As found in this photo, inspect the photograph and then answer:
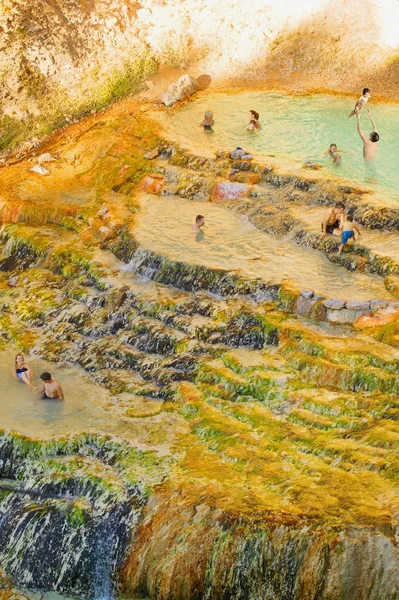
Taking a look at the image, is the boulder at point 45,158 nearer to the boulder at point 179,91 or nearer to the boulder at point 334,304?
the boulder at point 179,91

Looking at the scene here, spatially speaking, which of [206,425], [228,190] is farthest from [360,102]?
[206,425]

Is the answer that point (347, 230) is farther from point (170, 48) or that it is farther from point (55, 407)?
point (170, 48)

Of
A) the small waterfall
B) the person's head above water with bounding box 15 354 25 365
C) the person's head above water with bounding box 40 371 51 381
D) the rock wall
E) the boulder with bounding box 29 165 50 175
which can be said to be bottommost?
the small waterfall

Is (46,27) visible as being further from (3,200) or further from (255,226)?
(255,226)

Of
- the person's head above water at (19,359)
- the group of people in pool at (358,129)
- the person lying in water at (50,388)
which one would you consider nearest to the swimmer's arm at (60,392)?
the person lying in water at (50,388)

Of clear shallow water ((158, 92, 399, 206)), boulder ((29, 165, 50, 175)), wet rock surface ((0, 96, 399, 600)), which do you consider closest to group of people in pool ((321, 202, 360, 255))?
wet rock surface ((0, 96, 399, 600))

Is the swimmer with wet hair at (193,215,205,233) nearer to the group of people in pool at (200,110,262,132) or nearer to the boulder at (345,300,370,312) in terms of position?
the boulder at (345,300,370,312)
